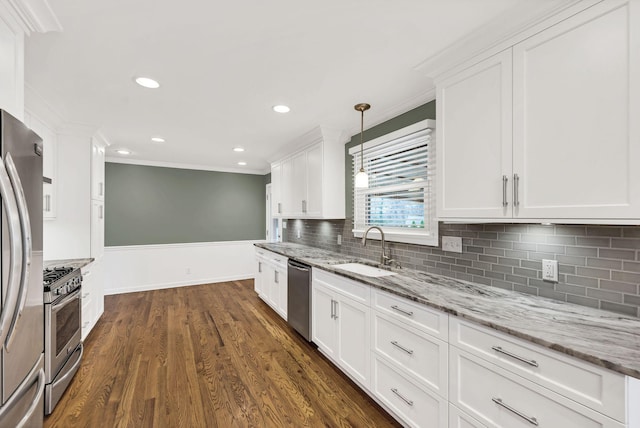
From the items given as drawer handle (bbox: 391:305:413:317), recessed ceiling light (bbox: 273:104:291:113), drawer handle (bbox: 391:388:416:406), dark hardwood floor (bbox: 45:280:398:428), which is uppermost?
recessed ceiling light (bbox: 273:104:291:113)

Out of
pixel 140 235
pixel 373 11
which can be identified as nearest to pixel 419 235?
pixel 373 11

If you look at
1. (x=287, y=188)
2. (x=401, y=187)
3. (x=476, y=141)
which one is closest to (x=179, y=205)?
(x=287, y=188)

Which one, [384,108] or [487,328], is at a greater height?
[384,108]

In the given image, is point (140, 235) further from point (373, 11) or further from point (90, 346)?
point (373, 11)

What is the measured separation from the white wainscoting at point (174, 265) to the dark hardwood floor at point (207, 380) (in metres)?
1.45

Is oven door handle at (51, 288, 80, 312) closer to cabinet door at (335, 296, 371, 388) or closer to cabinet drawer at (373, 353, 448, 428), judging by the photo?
cabinet door at (335, 296, 371, 388)

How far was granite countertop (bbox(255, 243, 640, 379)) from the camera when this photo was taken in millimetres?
1015

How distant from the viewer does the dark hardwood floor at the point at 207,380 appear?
78.3 inches

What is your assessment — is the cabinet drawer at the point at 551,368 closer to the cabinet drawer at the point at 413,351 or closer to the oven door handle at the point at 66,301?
the cabinet drawer at the point at 413,351

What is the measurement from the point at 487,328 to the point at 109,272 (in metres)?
5.85

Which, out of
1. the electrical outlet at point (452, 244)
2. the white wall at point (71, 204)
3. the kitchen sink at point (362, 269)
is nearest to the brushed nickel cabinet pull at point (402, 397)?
the kitchen sink at point (362, 269)

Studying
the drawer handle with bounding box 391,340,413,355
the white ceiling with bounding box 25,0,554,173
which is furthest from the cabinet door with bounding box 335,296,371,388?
the white ceiling with bounding box 25,0,554,173

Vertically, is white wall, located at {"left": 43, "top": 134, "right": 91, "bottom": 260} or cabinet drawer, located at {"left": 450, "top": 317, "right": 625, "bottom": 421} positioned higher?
white wall, located at {"left": 43, "top": 134, "right": 91, "bottom": 260}

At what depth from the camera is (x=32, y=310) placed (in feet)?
3.99
